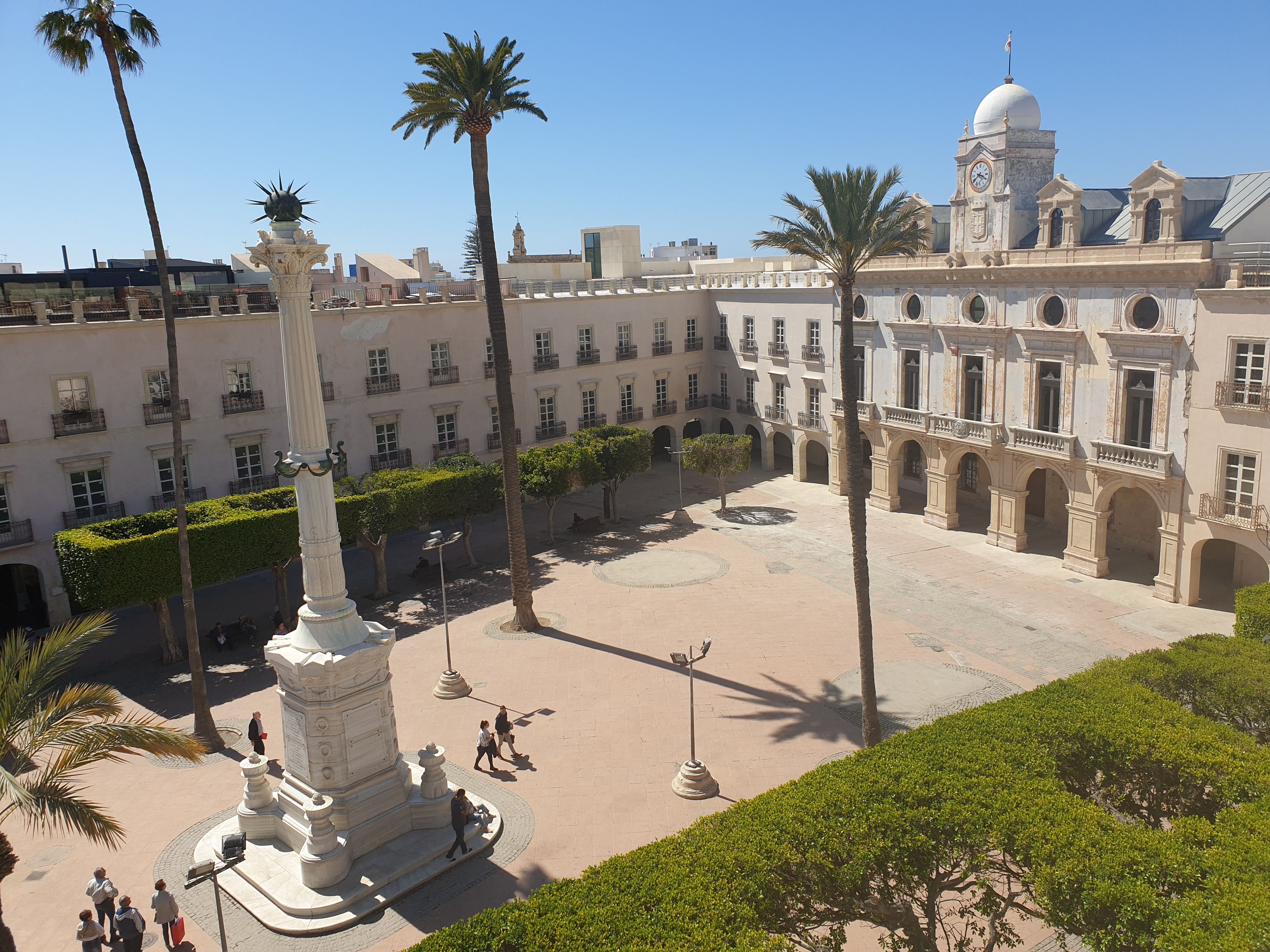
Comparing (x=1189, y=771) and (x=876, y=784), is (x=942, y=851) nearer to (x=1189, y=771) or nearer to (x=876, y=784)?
(x=876, y=784)

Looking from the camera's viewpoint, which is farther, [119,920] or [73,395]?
[73,395]

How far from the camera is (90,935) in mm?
15484

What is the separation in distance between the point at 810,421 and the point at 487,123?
25050 mm

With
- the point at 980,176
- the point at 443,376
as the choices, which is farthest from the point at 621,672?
the point at 980,176

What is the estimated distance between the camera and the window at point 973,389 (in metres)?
37.8

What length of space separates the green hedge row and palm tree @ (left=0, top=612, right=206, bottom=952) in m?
4.45

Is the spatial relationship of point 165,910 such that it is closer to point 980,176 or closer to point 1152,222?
point 1152,222

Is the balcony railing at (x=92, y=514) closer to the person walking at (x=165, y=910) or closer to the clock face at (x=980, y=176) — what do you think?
the person walking at (x=165, y=910)

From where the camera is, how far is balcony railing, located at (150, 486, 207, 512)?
34188 mm

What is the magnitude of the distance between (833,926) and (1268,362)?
2329cm

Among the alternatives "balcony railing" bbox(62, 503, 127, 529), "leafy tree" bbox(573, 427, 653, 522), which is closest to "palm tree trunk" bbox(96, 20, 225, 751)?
"balcony railing" bbox(62, 503, 127, 529)

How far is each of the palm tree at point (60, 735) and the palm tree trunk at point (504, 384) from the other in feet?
53.0

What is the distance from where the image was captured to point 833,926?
13219 millimetres

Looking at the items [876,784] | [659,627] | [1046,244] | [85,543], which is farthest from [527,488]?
[876,784]
